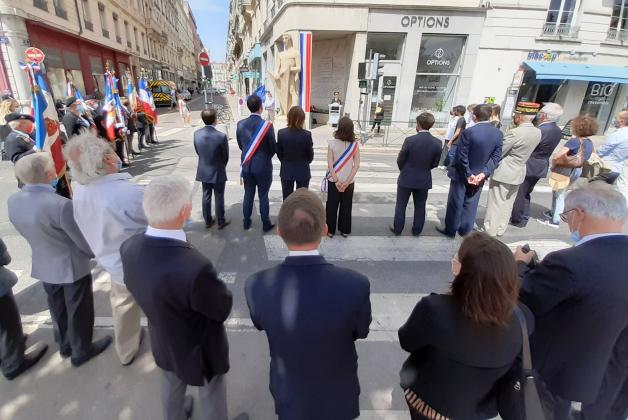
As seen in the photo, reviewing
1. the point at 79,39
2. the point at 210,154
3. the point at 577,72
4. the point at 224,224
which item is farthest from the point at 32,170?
the point at 79,39

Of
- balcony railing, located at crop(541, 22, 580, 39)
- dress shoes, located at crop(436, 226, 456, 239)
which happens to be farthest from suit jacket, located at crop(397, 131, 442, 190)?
balcony railing, located at crop(541, 22, 580, 39)

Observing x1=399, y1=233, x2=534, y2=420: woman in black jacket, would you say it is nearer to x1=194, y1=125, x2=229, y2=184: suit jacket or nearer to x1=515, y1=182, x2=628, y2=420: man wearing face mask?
x1=515, y1=182, x2=628, y2=420: man wearing face mask

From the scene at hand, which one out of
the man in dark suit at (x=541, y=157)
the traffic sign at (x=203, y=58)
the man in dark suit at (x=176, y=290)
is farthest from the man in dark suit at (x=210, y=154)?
the traffic sign at (x=203, y=58)

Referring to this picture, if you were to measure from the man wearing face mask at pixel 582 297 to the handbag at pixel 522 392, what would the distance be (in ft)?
0.85

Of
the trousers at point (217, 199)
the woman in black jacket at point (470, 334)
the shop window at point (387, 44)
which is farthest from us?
the shop window at point (387, 44)

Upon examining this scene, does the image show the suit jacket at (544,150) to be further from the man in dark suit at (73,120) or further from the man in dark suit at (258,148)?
the man in dark suit at (73,120)

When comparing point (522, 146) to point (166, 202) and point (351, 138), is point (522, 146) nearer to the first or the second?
point (351, 138)

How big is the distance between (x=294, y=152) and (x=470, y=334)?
357 cm

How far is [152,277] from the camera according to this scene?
60.4 inches

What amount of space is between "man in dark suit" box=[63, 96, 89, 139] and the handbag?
26.4ft

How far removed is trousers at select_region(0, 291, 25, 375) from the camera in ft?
7.74

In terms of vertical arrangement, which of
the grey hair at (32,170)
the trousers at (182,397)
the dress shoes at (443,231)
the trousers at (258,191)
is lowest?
the dress shoes at (443,231)

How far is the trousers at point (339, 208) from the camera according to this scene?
4618mm

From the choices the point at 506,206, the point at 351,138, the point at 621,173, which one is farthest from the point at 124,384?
the point at 621,173
